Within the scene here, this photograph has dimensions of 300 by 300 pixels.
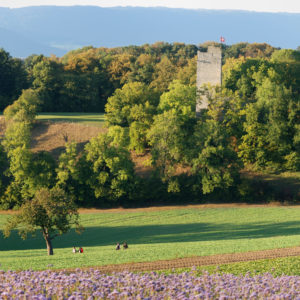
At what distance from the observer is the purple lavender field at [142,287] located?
11.9m

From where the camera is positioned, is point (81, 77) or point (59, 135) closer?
point (59, 135)

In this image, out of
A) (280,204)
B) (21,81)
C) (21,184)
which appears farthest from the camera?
(21,81)

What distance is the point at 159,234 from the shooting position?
1489 inches

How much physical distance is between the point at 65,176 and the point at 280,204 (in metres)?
24.0

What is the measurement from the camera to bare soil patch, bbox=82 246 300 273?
59.3 feet

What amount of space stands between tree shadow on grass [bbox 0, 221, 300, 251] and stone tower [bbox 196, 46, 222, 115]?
2274 cm

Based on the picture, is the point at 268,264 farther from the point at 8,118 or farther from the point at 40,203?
the point at 8,118

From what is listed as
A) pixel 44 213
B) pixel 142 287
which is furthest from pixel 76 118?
pixel 142 287

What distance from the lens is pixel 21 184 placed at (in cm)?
5294

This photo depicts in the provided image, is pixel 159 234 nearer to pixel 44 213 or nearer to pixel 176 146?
pixel 44 213

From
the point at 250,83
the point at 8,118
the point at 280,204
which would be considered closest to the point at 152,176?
the point at 280,204

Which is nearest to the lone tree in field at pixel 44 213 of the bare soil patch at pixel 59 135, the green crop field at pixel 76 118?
the bare soil patch at pixel 59 135

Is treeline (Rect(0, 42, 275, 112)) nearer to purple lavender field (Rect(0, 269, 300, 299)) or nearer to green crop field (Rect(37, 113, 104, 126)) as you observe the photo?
green crop field (Rect(37, 113, 104, 126))

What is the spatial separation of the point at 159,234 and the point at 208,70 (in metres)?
29.3
